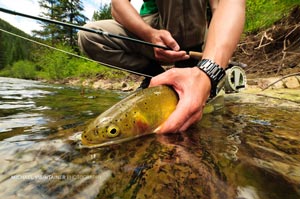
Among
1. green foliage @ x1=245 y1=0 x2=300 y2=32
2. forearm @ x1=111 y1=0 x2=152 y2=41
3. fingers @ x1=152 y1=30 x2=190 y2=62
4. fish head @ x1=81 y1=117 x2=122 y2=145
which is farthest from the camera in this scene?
green foliage @ x1=245 y1=0 x2=300 y2=32

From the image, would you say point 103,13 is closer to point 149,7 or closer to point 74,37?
point 74,37

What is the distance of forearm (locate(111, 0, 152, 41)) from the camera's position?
209 cm

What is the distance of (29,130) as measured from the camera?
1.44 m

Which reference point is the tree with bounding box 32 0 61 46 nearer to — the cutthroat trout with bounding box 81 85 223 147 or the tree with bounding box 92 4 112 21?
the tree with bounding box 92 4 112 21

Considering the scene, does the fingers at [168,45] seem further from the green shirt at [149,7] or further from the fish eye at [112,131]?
the fish eye at [112,131]

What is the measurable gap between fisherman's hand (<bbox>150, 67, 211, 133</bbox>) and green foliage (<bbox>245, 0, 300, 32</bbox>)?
387 cm

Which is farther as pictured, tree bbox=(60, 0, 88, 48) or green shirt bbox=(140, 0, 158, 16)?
tree bbox=(60, 0, 88, 48)

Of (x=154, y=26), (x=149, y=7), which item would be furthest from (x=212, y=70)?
(x=149, y=7)

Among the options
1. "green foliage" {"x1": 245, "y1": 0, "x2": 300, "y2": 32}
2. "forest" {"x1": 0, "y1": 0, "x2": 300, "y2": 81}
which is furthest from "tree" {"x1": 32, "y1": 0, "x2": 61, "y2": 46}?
"green foliage" {"x1": 245, "y1": 0, "x2": 300, "y2": 32}

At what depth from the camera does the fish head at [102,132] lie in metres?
1.15

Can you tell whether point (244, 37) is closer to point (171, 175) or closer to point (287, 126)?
point (287, 126)

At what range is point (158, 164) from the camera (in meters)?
0.89

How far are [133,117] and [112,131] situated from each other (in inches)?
5.1

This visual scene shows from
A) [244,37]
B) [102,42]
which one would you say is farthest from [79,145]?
[244,37]
